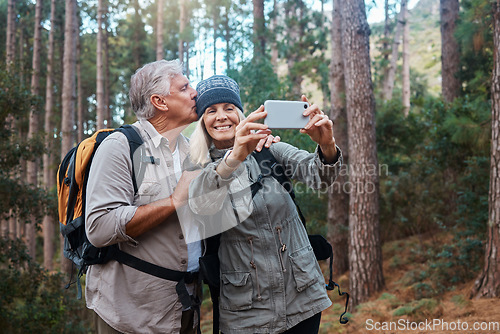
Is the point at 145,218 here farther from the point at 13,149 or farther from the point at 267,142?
the point at 13,149

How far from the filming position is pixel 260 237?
2.03m

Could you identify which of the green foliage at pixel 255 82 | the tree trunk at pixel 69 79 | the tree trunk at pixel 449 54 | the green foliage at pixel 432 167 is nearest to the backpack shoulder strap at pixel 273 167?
the green foliage at pixel 255 82

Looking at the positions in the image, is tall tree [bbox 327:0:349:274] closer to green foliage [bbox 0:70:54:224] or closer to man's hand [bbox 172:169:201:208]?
green foliage [bbox 0:70:54:224]

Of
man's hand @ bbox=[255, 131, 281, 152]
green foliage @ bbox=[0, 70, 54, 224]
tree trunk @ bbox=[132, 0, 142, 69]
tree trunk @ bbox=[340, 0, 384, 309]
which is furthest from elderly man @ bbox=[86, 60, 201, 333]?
tree trunk @ bbox=[132, 0, 142, 69]

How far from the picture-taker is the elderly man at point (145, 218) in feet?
5.94

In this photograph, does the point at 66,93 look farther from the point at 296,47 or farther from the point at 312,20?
the point at 312,20

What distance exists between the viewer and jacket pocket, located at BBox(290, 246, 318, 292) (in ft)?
6.68

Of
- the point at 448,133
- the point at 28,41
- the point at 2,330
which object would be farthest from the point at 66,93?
the point at 28,41

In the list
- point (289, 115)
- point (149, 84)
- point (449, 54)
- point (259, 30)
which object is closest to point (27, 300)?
point (259, 30)

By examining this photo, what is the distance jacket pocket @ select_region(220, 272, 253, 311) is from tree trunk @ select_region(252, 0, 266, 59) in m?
6.64

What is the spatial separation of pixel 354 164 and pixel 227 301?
6.74 m

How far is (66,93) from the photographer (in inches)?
463

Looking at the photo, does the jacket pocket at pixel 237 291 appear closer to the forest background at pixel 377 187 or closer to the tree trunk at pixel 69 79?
the forest background at pixel 377 187

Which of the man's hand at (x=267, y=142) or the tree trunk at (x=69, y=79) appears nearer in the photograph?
the man's hand at (x=267, y=142)
